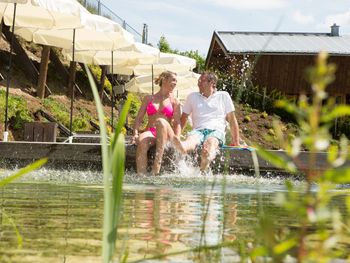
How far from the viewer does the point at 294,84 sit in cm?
4009

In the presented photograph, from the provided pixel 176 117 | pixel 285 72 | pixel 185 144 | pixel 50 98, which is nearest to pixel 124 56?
pixel 50 98

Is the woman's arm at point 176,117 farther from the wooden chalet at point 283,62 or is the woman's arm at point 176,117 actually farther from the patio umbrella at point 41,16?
the wooden chalet at point 283,62

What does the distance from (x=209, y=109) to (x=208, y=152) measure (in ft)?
1.89

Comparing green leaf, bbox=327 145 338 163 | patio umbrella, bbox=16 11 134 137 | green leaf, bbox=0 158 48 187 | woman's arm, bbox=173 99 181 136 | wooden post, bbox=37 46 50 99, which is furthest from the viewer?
wooden post, bbox=37 46 50 99

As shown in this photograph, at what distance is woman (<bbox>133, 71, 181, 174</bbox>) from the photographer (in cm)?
884

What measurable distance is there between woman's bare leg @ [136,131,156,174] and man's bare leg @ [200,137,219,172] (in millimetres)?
629

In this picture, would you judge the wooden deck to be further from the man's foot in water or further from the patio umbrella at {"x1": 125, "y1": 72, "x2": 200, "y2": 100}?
the patio umbrella at {"x1": 125, "y1": 72, "x2": 200, "y2": 100}

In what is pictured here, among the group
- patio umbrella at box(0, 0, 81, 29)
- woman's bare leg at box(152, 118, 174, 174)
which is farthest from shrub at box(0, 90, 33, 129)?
woman's bare leg at box(152, 118, 174, 174)

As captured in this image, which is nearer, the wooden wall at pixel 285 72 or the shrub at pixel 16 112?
the shrub at pixel 16 112

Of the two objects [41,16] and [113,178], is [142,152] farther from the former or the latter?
[113,178]

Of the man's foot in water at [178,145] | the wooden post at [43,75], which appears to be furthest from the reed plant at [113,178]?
the wooden post at [43,75]

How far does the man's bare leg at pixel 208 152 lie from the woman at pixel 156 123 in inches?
13.7

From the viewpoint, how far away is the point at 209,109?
920 centimetres

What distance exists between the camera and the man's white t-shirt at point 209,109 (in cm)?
920
